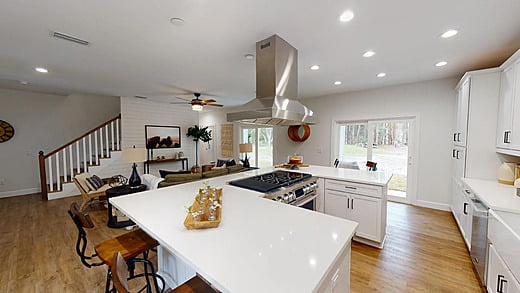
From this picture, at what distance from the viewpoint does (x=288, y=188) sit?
2.22 m

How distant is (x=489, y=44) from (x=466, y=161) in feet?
4.93

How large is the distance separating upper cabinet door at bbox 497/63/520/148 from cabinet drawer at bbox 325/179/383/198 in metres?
1.51

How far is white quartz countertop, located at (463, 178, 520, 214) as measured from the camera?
1725mm

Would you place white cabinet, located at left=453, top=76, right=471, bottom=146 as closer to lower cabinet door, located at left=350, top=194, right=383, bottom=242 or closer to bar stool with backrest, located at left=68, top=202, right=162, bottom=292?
lower cabinet door, located at left=350, top=194, right=383, bottom=242

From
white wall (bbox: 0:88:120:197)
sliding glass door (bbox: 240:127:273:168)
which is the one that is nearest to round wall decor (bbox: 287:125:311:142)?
sliding glass door (bbox: 240:127:273:168)

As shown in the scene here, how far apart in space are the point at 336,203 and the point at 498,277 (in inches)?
58.0

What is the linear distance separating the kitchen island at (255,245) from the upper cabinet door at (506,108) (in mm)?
2559

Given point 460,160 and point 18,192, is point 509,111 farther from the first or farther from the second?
point 18,192

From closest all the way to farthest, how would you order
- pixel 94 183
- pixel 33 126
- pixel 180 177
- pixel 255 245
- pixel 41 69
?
pixel 255 245 → pixel 180 177 → pixel 41 69 → pixel 94 183 → pixel 33 126

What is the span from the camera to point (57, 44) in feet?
7.80

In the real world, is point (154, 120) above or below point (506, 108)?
above

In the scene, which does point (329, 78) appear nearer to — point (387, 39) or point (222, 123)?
point (387, 39)

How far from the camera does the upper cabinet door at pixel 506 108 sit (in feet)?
7.34

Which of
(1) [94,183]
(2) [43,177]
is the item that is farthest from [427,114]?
(2) [43,177]
